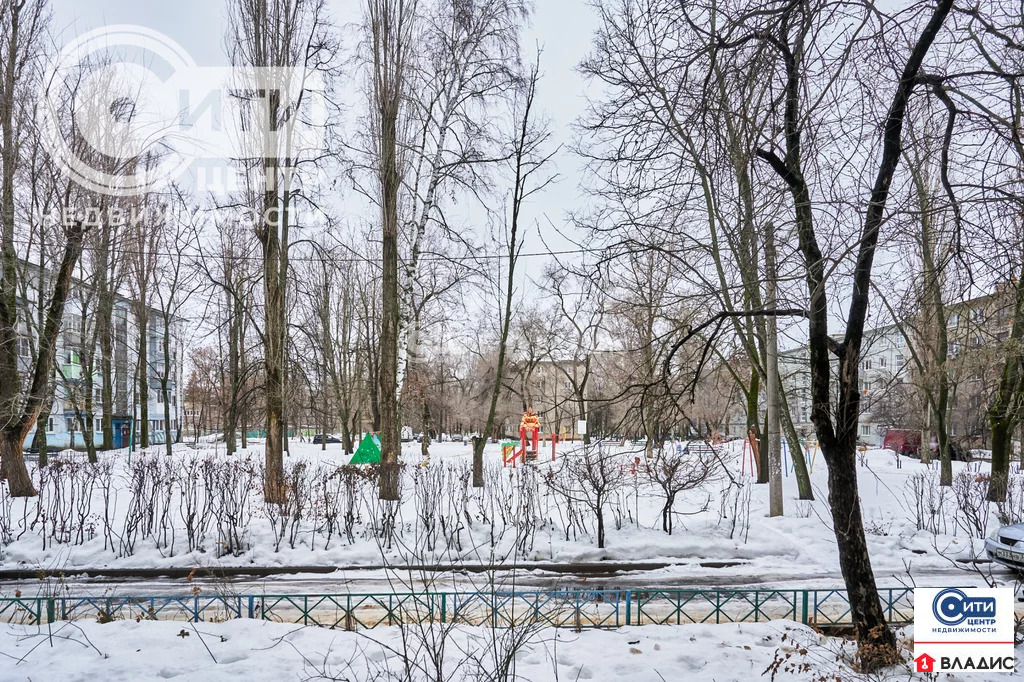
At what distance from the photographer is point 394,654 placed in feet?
16.7

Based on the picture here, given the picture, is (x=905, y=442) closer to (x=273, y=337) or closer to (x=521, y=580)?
(x=521, y=580)

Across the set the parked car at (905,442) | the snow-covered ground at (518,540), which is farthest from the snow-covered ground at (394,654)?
the parked car at (905,442)

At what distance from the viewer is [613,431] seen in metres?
4.92

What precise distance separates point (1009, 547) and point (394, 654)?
8.27 metres

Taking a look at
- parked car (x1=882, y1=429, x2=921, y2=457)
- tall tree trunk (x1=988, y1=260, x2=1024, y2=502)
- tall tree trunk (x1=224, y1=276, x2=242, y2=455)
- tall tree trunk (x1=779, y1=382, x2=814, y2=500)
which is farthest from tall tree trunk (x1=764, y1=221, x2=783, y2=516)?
parked car (x1=882, y1=429, x2=921, y2=457)

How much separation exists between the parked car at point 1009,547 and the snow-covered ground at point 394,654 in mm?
3973

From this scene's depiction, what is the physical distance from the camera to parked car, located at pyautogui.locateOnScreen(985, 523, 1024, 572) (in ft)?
27.8

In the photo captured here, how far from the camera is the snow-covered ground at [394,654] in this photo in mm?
4629

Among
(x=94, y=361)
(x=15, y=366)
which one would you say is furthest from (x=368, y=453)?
(x=94, y=361)

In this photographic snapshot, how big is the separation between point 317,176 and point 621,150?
9.05m

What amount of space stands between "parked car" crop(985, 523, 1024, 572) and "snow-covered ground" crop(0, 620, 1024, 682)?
3.97m

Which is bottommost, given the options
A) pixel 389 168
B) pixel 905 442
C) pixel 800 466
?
pixel 905 442

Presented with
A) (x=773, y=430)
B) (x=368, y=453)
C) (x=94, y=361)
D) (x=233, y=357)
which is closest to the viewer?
(x=773, y=430)

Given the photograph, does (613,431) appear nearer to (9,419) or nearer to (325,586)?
(325,586)
